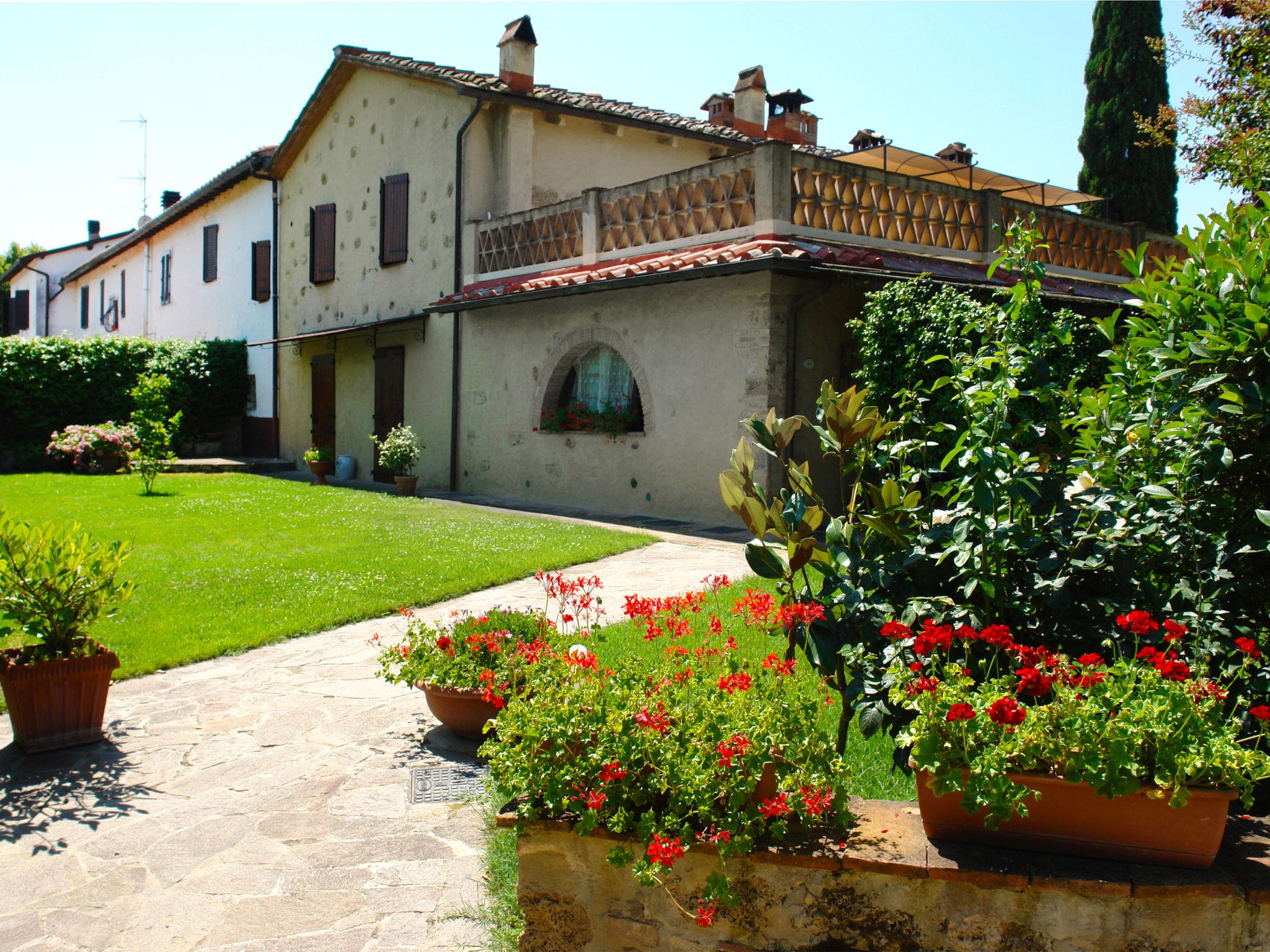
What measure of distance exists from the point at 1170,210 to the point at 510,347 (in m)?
13.8

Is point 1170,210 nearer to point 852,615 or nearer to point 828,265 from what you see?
point 828,265

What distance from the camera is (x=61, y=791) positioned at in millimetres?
4160

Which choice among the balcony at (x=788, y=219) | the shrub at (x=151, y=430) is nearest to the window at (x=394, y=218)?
the balcony at (x=788, y=219)

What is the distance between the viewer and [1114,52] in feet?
63.4

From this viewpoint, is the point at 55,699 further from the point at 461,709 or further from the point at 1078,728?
the point at 1078,728

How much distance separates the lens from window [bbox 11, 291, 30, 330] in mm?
42469

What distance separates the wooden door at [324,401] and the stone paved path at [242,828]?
14.4 meters

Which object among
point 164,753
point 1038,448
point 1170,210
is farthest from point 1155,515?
point 1170,210

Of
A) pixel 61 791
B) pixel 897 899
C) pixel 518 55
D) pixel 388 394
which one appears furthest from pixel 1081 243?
pixel 61 791

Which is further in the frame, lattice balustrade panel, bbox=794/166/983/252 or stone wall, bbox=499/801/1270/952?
lattice balustrade panel, bbox=794/166/983/252

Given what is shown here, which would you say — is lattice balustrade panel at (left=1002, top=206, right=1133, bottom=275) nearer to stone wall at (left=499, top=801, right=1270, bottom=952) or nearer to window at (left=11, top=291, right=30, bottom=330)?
stone wall at (left=499, top=801, right=1270, bottom=952)

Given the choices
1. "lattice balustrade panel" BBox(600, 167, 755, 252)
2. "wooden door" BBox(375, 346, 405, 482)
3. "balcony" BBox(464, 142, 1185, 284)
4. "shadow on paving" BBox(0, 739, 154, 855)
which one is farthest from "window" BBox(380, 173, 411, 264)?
"shadow on paving" BBox(0, 739, 154, 855)

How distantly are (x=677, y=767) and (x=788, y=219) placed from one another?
9.04m

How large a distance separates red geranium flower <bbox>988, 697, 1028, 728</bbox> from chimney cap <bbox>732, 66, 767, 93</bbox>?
17.0 meters
